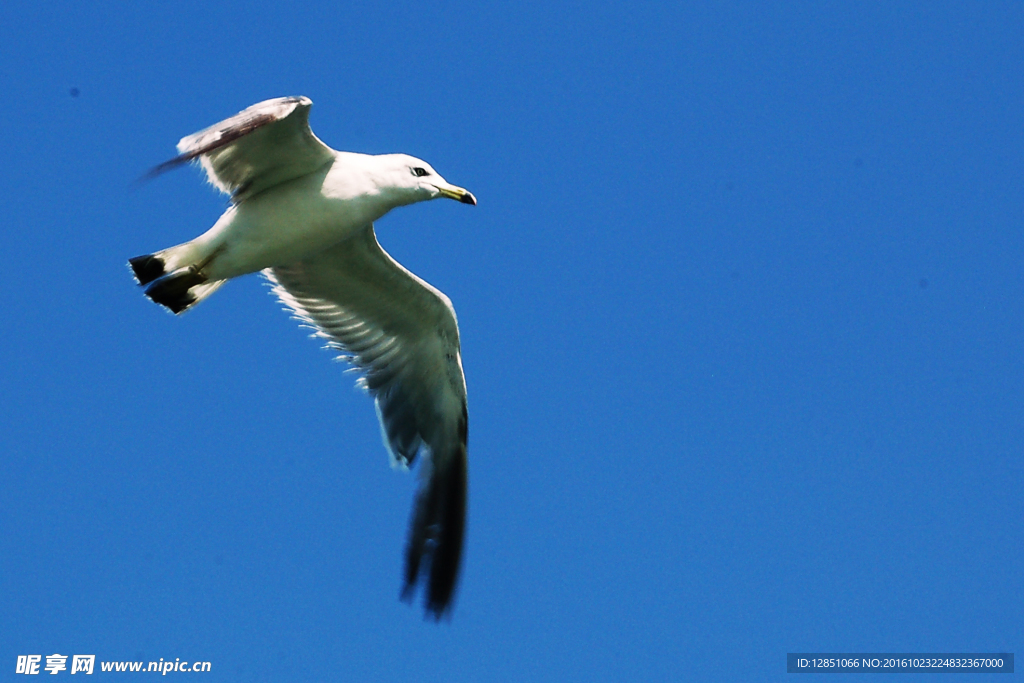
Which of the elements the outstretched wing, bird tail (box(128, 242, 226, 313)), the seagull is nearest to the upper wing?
the seagull

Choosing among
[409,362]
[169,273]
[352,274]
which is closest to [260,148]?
[169,273]

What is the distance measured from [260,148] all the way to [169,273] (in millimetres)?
1017

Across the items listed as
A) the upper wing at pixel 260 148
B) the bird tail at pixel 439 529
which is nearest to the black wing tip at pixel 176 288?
the upper wing at pixel 260 148

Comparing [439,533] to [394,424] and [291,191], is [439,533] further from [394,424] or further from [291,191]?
[291,191]

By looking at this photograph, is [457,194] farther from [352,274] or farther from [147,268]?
[147,268]

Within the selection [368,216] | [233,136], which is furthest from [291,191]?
[233,136]

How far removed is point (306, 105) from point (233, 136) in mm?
636

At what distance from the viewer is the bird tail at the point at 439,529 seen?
9.13 metres

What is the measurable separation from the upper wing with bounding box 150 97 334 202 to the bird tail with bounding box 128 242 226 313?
1.70 ft

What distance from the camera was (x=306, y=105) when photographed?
752 centimetres

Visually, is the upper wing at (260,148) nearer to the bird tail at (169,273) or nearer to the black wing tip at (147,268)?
the bird tail at (169,273)

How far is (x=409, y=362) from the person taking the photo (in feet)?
31.4

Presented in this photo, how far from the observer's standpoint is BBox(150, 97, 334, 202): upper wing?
7.25m

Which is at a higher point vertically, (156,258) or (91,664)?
(156,258)
